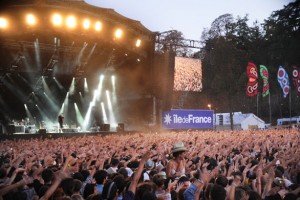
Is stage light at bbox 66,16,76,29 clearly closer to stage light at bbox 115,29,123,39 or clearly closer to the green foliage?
stage light at bbox 115,29,123,39

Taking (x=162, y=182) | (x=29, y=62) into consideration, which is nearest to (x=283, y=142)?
(x=162, y=182)

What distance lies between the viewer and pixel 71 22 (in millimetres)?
15016

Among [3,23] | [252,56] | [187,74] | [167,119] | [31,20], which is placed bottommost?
[167,119]

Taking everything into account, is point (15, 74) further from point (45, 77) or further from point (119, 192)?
point (119, 192)

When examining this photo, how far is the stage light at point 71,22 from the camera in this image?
14.9m

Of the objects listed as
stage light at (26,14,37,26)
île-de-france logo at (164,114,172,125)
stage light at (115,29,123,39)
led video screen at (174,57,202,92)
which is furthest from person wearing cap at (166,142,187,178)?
led video screen at (174,57,202,92)

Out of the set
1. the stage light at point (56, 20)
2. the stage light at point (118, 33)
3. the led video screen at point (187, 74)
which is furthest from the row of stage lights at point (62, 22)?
the led video screen at point (187, 74)

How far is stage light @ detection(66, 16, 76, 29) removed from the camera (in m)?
14.9

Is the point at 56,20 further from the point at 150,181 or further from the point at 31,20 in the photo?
the point at 150,181

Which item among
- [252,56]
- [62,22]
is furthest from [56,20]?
[252,56]

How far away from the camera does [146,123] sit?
2217 cm

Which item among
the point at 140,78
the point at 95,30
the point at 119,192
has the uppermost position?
the point at 95,30

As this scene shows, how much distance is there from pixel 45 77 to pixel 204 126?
12.2 meters

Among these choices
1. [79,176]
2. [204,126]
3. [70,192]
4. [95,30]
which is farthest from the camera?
[204,126]
